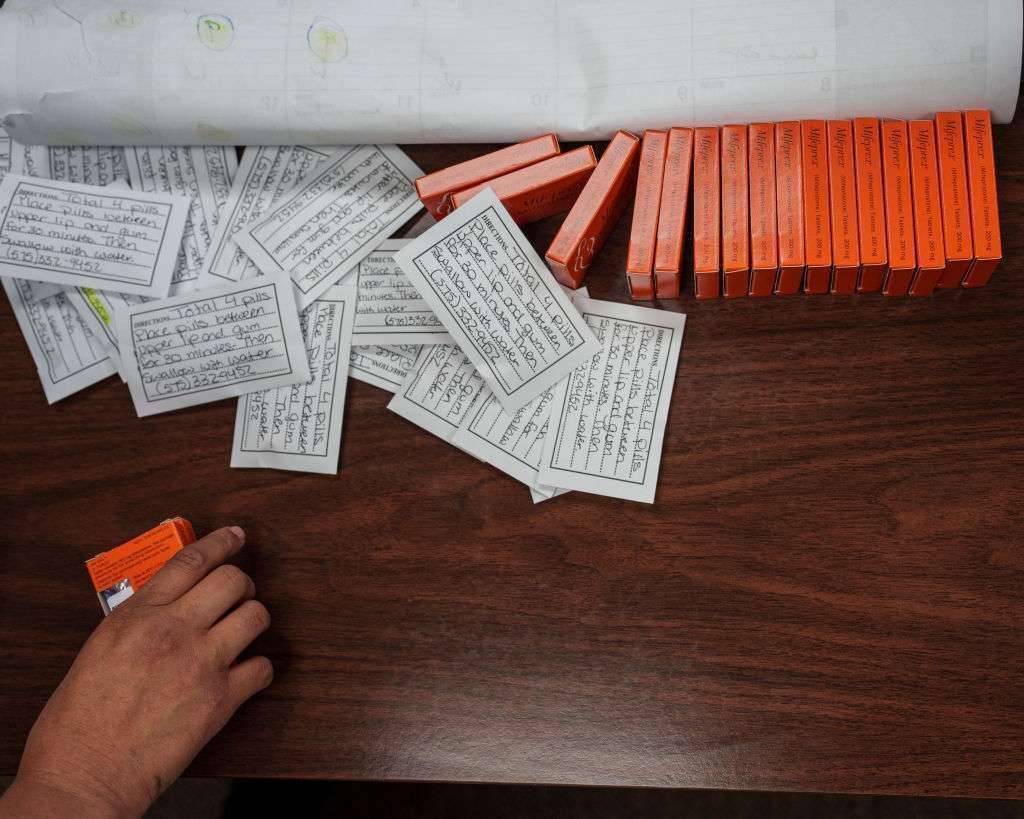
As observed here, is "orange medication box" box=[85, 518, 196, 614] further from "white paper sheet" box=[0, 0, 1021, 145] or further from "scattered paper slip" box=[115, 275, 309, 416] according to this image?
"white paper sheet" box=[0, 0, 1021, 145]

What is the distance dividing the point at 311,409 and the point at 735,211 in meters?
0.48

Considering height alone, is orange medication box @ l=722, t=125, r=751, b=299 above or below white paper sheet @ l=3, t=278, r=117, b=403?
above

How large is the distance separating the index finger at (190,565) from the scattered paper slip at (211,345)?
0.51ft

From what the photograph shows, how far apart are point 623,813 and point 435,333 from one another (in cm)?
86

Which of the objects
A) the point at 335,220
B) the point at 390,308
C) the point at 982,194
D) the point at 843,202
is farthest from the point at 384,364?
the point at 982,194

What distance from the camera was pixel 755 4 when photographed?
2.76 feet

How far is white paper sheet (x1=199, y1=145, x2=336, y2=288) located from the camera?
0.93 metres

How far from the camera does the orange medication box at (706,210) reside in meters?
0.81

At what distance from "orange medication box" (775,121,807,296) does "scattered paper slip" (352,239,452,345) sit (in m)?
0.35

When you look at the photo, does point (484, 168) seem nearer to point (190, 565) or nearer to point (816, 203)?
point (816, 203)

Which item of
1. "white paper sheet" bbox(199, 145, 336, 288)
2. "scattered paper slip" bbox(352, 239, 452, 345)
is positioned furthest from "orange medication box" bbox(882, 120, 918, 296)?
"white paper sheet" bbox(199, 145, 336, 288)

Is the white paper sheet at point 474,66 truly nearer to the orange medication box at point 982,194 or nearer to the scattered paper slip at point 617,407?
the orange medication box at point 982,194

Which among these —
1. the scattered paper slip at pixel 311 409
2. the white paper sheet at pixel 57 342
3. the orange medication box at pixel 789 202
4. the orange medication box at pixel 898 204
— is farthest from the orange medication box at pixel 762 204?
the white paper sheet at pixel 57 342

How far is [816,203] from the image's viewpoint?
0.81 meters
